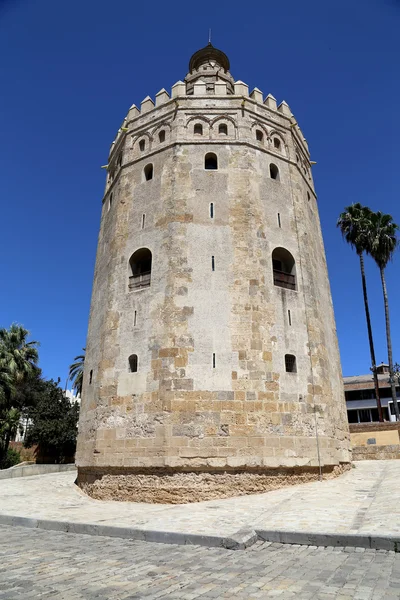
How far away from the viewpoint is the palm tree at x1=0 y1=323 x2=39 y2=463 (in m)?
25.4

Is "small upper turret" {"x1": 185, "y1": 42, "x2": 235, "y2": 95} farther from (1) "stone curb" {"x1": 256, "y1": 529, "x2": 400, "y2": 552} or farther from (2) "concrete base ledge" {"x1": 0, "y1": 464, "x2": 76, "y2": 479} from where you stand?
(2) "concrete base ledge" {"x1": 0, "y1": 464, "x2": 76, "y2": 479}

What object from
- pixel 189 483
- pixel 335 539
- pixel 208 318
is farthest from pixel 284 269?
pixel 335 539

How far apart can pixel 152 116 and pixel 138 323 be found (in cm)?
880

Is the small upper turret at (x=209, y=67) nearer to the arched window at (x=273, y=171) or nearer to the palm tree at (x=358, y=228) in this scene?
the arched window at (x=273, y=171)

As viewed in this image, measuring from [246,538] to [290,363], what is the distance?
7.74 meters

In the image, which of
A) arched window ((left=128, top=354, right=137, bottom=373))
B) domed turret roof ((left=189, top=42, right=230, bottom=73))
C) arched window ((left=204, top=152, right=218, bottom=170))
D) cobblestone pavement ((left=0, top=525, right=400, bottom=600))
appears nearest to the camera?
cobblestone pavement ((left=0, top=525, right=400, bottom=600))

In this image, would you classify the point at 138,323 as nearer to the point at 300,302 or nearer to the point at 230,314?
the point at 230,314

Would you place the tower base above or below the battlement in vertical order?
below

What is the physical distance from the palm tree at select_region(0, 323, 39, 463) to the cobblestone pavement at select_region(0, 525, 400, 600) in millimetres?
21209

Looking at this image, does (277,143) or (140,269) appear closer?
(140,269)

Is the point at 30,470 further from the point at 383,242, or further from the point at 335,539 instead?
the point at 383,242

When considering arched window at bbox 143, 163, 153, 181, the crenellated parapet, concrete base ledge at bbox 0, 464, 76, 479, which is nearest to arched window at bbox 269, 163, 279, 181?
the crenellated parapet

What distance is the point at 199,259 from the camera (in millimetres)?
13352

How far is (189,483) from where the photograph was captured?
11.0 meters
